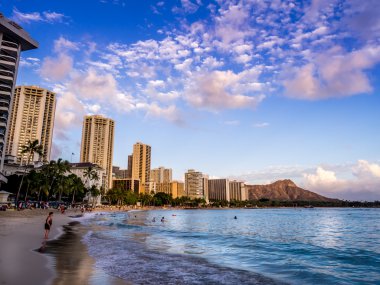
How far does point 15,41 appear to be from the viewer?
99.9 m

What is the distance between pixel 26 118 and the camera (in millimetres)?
190875

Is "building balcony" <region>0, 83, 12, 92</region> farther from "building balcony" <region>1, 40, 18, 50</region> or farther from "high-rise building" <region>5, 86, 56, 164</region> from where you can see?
"high-rise building" <region>5, 86, 56, 164</region>

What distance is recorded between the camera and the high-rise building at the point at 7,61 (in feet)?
296

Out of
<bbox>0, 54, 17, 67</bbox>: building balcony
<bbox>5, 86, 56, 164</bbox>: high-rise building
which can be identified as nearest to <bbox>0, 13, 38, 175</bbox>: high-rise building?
<bbox>0, 54, 17, 67</bbox>: building balcony

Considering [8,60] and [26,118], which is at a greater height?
[26,118]

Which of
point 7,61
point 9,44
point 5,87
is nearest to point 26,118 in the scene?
point 9,44

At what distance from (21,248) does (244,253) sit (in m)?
15.4

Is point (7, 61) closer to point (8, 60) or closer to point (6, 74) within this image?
point (8, 60)

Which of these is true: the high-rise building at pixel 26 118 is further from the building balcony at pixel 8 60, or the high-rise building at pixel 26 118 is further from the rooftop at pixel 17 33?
the building balcony at pixel 8 60

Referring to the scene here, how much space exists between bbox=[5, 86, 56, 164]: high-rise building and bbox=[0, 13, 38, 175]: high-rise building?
309 ft

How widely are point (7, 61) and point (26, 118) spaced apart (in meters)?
106

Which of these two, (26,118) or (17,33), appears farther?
(26,118)

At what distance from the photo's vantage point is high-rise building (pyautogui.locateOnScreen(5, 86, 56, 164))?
186375 millimetres

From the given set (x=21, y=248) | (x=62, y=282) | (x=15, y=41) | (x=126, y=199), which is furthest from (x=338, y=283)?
(x=126, y=199)
